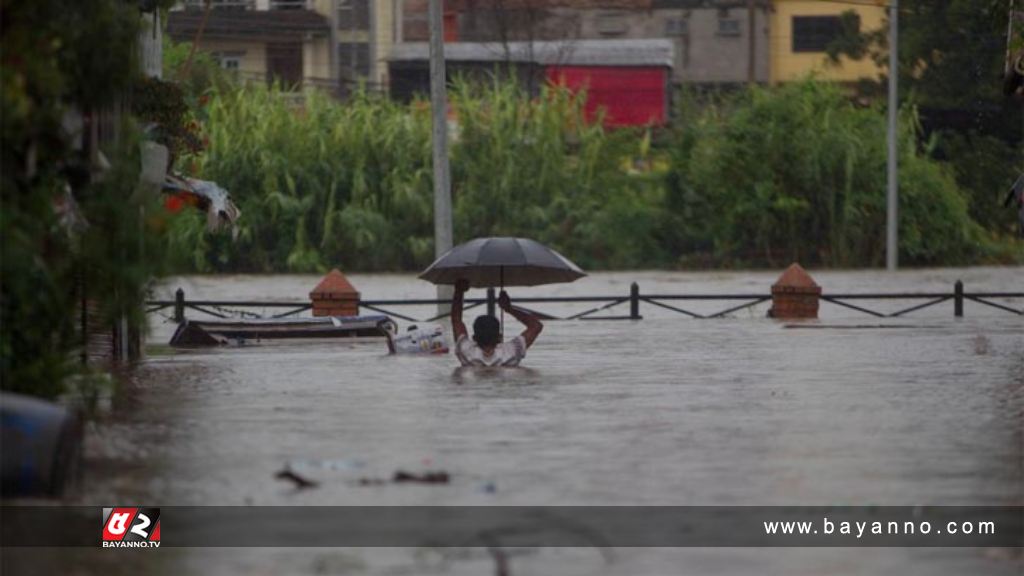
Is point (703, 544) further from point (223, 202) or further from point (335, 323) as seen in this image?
point (335, 323)

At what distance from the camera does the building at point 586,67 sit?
2790 inches

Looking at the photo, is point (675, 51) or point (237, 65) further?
point (675, 51)

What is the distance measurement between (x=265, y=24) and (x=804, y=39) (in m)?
19.9

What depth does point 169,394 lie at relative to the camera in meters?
18.7

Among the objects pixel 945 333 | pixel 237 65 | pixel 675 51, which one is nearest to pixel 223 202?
pixel 945 333

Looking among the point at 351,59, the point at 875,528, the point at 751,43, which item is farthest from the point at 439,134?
the point at 751,43

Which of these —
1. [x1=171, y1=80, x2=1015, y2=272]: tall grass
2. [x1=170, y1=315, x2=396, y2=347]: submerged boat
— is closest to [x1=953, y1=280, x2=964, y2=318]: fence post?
[x1=170, y1=315, x2=396, y2=347]: submerged boat

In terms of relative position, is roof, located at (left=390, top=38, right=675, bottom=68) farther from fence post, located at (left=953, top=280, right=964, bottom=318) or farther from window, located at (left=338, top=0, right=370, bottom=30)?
fence post, located at (left=953, top=280, right=964, bottom=318)

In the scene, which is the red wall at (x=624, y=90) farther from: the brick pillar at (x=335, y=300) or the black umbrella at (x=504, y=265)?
the black umbrella at (x=504, y=265)

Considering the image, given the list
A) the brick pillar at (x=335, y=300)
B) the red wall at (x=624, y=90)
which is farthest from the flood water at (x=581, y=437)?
the red wall at (x=624, y=90)

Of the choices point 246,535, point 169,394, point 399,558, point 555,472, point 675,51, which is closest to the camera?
point 399,558

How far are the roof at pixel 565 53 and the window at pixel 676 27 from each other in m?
6.55

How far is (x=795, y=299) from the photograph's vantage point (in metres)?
35.5

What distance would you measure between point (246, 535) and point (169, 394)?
867 centimetres
